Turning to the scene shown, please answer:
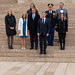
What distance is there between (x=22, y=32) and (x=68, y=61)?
7.95ft

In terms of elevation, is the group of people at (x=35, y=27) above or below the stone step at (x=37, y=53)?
above

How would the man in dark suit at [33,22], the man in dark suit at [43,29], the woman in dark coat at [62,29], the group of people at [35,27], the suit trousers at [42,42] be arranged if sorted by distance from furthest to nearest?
the man in dark suit at [33,22] < the woman in dark coat at [62,29] < the group of people at [35,27] < the man in dark suit at [43,29] < the suit trousers at [42,42]

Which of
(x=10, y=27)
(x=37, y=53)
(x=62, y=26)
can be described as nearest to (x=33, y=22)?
(x=10, y=27)

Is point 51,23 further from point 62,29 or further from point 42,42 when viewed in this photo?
point 42,42

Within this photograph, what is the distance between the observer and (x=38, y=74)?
763 centimetres

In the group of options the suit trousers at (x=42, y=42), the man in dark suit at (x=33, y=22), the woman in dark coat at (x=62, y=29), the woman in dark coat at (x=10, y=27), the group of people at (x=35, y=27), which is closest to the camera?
the suit trousers at (x=42, y=42)

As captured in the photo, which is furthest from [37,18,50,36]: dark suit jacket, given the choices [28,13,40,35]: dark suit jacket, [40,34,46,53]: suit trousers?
[28,13,40,35]: dark suit jacket

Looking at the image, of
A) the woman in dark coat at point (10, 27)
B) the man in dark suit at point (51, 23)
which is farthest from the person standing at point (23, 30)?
the man in dark suit at point (51, 23)

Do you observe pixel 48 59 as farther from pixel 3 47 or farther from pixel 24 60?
pixel 3 47

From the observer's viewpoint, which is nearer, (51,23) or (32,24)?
(32,24)

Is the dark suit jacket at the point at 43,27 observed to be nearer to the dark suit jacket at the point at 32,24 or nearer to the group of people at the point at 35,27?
the group of people at the point at 35,27

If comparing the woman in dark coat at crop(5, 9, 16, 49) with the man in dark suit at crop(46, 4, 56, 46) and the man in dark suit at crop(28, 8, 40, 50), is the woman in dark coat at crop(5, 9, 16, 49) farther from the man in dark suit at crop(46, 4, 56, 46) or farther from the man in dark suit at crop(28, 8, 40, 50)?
the man in dark suit at crop(46, 4, 56, 46)

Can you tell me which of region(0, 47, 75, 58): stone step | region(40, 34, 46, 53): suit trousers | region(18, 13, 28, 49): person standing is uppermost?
region(18, 13, 28, 49): person standing

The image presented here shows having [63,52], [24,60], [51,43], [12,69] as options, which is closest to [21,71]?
[12,69]
